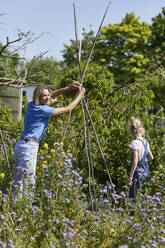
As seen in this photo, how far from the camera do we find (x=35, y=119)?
3.03 metres

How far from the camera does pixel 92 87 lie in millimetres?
4090

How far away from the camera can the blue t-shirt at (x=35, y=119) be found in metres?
2.98

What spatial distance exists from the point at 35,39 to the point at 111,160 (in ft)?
7.39

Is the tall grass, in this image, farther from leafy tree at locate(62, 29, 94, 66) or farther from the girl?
leafy tree at locate(62, 29, 94, 66)

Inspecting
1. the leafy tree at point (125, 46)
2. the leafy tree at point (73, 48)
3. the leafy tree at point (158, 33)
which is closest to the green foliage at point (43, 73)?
the leafy tree at point (73, 48)

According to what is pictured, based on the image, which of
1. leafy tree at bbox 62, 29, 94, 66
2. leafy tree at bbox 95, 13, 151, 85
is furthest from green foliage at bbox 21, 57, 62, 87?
leafy tree at bbox 95, 13, 151, 85

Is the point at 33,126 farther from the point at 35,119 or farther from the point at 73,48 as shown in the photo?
the point at 73,48

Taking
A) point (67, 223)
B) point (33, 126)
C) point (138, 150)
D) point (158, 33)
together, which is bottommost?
point (67, 223)

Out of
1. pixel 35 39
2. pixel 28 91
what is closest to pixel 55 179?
pixel 35 39

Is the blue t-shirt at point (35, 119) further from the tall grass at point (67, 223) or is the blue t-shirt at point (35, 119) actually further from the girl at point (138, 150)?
the girl at point (138, 150)

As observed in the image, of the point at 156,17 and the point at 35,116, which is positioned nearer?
the point at 35,116

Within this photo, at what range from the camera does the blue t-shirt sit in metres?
2.98

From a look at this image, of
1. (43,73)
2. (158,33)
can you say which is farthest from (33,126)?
(158,33)

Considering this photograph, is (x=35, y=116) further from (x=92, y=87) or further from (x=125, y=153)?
(x=125, y=153)
